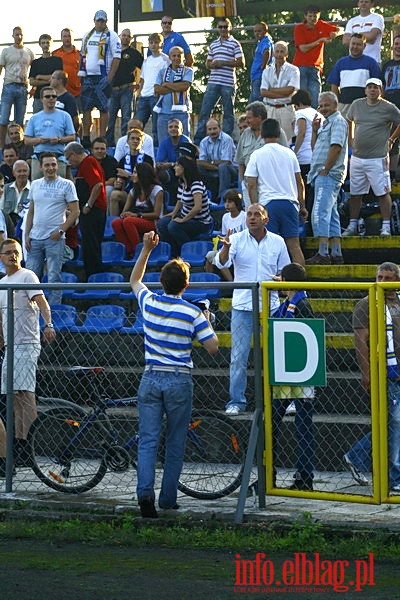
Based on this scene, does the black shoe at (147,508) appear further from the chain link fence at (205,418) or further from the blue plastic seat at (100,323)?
the blue plastic seat at (100,323)

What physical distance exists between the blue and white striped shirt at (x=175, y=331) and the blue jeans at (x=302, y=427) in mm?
856

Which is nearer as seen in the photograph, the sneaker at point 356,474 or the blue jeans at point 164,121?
the sneaker at point 356,474

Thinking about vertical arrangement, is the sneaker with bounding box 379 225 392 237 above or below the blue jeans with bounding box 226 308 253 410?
above

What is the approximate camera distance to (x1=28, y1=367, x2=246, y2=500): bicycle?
10.9 meters

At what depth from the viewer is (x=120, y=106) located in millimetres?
21938

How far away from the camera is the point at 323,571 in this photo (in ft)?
28.3

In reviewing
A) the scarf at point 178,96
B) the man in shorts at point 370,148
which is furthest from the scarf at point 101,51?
the man in shorts at point 370,148

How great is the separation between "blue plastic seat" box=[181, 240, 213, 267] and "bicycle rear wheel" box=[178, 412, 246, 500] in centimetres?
507

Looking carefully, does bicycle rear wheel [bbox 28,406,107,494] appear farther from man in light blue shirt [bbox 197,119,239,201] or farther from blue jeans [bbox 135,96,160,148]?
blue jeans [bbox 135,96,160,148]

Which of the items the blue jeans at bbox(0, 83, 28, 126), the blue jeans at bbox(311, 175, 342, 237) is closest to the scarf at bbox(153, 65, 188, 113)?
the blue jeans at bbox(0, 83, 28, 126)

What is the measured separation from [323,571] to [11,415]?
3.63 m

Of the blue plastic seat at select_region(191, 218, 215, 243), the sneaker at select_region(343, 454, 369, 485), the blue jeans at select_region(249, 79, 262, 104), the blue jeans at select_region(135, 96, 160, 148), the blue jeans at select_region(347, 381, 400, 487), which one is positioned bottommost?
the sneaker at select_region(343, 454, 369, 485)

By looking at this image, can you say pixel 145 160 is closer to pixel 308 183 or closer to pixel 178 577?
pixel 308 183

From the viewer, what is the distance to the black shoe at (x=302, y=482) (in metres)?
10.6
